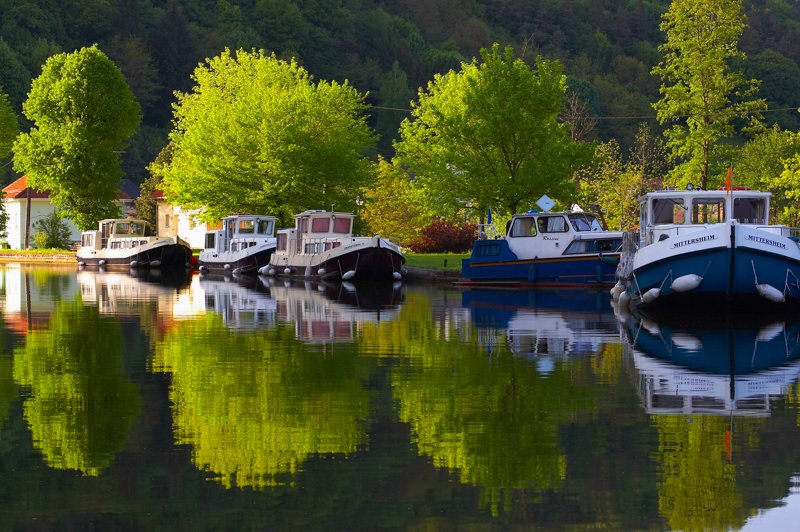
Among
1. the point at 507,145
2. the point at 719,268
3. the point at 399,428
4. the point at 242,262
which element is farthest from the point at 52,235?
the point at 399,428

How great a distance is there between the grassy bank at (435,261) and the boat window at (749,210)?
21.6 meters

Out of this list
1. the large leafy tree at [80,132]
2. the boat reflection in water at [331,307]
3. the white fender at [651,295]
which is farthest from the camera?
the large leafy tree at [80,132]

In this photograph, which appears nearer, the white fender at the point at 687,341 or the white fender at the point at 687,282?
the white fender at the point at 687,341

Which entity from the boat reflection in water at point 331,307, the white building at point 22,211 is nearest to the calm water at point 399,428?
the boat reflection in water at point 331,307

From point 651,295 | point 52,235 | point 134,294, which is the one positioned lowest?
point 134,294

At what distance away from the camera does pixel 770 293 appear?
97.8 feet

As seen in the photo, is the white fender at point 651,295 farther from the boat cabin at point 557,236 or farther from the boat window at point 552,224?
the boat window at point 552,224

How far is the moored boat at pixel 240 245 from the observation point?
221 feet

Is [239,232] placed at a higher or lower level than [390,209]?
lower

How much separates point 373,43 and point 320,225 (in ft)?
424

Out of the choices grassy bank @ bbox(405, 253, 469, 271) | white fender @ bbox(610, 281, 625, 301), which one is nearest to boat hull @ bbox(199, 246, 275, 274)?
grassy bank @ bbox(405, 253, 469, 271)

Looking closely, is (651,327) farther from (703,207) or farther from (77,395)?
(77,395)

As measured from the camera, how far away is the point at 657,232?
110 ft

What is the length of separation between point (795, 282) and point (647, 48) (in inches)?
5978
